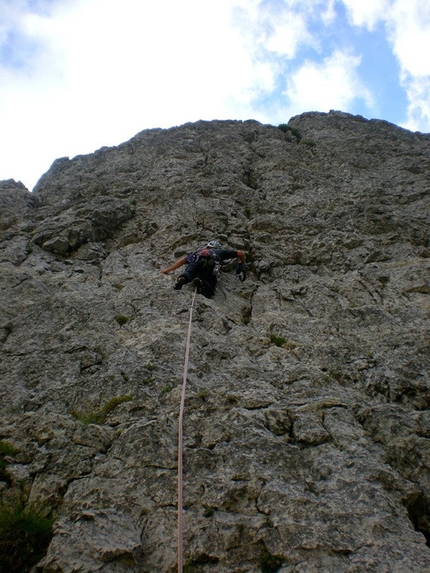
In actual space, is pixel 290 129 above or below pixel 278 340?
above

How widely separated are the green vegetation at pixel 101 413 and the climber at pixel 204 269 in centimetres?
356

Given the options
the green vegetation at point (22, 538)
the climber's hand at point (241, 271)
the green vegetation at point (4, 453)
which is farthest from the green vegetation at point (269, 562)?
the climber's hand at point (241, 271)

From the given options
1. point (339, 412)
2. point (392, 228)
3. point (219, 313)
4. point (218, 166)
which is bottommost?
point (339, 412)

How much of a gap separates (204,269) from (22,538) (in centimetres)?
653

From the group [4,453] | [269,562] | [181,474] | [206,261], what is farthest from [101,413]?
[206,261]

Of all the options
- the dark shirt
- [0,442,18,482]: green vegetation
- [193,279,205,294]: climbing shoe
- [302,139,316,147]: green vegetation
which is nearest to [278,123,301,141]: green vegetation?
[302,139,316,147]: green vegetation

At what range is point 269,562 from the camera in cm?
416

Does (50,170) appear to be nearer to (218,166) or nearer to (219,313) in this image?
(218,166)

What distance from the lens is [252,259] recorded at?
37.8 ft

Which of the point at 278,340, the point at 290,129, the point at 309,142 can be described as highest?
the point at 290,129

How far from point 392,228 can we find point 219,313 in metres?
5.80

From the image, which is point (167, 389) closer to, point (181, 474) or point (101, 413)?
point (101, 413)

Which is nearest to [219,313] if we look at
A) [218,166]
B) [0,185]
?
[218,166]

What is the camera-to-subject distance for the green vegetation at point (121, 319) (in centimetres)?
856
